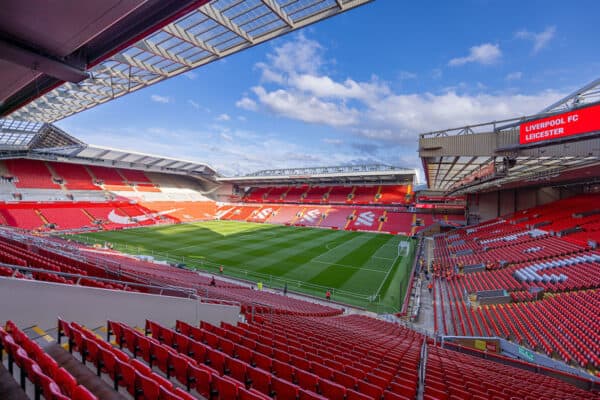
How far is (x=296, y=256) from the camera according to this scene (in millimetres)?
25016

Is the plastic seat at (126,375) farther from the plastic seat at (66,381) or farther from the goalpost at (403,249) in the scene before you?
the goalpost at (403,249)

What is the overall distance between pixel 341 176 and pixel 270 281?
1344 inches

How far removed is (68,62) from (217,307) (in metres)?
6.50

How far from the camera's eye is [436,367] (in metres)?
6.10

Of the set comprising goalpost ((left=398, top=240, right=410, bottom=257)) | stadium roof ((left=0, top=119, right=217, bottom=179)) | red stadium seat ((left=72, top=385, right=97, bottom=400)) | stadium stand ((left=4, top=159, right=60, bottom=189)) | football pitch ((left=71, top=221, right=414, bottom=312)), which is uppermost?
stadium roof ((left=0, top=119, right=217, bottom=179))

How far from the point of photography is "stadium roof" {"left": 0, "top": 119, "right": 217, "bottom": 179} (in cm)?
2567

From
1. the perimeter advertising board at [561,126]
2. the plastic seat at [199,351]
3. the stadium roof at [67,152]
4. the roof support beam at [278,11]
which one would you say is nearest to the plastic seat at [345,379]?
the plastic seat at [199,351]

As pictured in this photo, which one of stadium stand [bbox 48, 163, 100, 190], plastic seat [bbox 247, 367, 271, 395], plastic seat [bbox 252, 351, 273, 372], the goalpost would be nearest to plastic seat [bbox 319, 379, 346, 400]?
plastic seat [bbox 247, 367, 271, 395]

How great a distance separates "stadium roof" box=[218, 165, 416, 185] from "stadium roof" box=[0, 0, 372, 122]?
130 feet

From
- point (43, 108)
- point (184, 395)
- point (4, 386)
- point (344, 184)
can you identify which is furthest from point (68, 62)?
point (344, 184)

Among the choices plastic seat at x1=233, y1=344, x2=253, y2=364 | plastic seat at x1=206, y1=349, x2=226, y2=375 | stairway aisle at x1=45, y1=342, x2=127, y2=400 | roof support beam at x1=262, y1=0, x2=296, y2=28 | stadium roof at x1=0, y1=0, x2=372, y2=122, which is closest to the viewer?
stairway aisle at x1=45, y1=342, x2=127, y2=400

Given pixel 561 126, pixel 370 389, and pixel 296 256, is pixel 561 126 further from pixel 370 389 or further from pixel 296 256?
pixel 296 256

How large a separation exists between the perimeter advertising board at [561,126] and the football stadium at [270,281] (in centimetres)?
4

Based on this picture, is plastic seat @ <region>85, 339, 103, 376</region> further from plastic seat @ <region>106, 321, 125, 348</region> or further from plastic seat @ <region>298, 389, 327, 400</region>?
plastic seat @ <region>298, 389, 327, 400</region>
